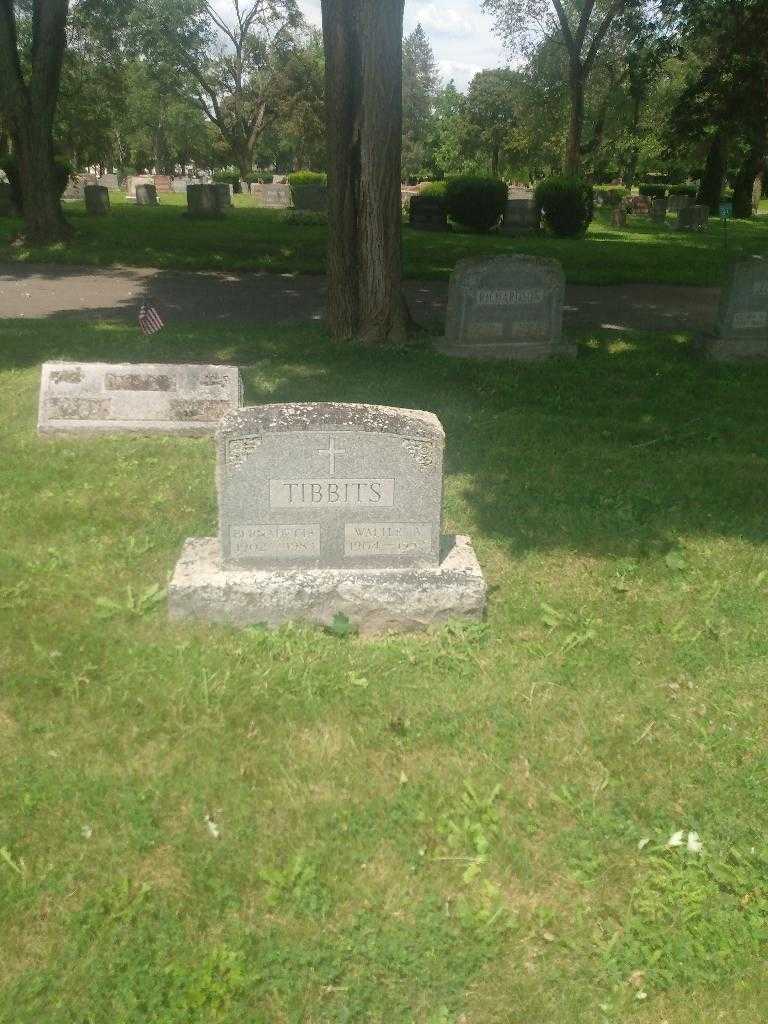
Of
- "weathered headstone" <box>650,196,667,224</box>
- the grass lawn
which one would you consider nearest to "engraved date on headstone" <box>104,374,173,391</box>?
the grass lawn

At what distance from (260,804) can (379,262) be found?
8408 mm

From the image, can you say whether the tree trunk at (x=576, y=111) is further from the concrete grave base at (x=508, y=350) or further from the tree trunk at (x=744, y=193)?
the concrete grave base at (x=508, y=350)

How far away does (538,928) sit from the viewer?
10.0 feet

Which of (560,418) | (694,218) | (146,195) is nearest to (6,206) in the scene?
(146,195)

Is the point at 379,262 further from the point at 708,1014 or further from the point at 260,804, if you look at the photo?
the point at 708,1014

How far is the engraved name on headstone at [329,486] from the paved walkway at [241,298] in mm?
8609

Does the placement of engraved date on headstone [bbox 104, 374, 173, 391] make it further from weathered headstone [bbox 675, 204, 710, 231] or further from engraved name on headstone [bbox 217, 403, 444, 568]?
weathered headstone [bbox 675, 204, 710, 231]

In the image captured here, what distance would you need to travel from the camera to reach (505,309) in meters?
10.9

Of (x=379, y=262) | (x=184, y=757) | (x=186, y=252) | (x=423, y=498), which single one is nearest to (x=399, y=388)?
(x=379, y=262)

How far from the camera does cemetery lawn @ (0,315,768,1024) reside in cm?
287

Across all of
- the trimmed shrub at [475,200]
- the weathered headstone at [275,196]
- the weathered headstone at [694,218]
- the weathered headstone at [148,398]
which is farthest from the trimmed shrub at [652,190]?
the weathered headstone at [148,398]

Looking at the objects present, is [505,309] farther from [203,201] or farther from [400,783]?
[203,201]

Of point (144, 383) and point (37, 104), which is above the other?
point (37, 104)

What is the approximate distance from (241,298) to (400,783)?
12354 mm
